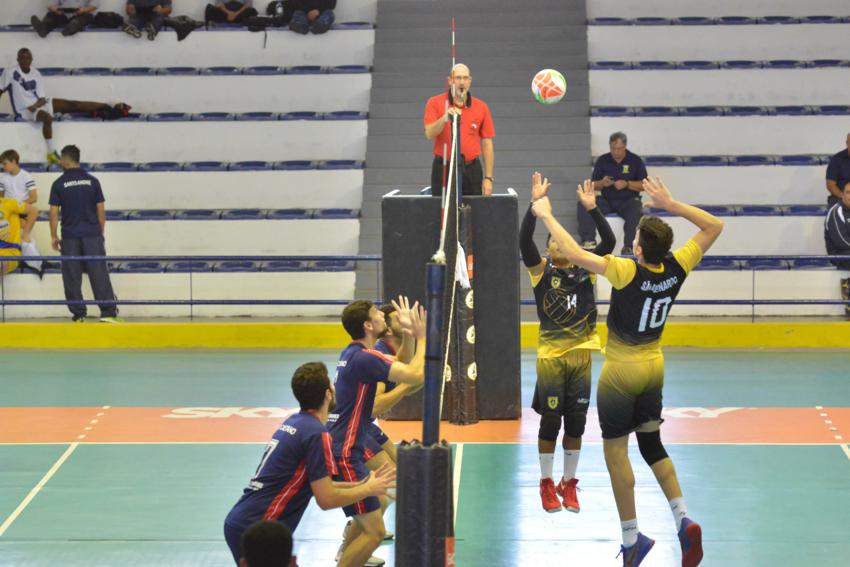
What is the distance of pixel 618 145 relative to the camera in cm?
1745


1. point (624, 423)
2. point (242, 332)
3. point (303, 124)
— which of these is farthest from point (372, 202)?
point (624, 423)

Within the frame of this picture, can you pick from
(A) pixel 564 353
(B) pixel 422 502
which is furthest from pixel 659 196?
(B) pixel 422 502

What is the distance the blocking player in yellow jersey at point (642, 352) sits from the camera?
7.07 meters

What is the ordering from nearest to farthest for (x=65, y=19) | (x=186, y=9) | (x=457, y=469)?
(x=457, y=469), (x=65, y=19), (x=186, y=9)

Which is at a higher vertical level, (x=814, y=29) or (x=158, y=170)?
(x=814, y=29)

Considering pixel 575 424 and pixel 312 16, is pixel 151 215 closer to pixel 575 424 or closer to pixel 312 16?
pixel 312 16

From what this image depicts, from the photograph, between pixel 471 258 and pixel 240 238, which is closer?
pixel 471 258

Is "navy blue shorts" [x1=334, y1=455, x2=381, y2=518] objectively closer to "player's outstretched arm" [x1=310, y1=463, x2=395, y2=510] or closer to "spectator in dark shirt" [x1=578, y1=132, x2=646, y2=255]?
"player's outstretched arm" [x1=310, y1=463, x2=395, y2=510]

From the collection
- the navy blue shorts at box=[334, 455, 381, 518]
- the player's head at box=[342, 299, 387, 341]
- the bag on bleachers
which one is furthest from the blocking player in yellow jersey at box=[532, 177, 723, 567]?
the bag on bleachers

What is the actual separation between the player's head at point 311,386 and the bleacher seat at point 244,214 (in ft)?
42.5

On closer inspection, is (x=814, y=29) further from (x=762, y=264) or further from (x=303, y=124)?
(x=303, y=124)

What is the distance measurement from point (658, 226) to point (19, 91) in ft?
50.7

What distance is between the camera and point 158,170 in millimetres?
19562

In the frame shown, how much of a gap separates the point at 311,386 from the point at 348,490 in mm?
562
